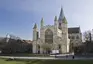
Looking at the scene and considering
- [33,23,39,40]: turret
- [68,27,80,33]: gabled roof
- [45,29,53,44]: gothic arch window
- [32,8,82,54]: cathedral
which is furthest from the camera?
[68,27,80,33]: gabled roof

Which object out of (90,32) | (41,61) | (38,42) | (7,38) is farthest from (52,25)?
(41,61)

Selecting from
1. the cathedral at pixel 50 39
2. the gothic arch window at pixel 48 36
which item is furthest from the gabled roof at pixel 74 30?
the gothic arch window at pixel 48 36

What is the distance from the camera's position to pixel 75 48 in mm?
93625

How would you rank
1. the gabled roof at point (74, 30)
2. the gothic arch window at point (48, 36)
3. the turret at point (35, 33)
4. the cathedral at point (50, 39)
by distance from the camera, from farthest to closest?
the gabled roof at point (74, 30), the turret at point (35, 33), the gothic arch window at point (48, 36), the cathedral at point (50, 39)

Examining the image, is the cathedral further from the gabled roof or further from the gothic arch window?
the gabled roof

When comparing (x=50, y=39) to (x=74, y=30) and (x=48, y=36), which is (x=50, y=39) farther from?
(x=74, y=30)

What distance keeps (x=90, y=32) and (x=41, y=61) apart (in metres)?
46.0

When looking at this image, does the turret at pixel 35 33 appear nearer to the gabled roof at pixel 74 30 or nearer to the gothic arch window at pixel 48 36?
the gothic arch window at pixel 48 36

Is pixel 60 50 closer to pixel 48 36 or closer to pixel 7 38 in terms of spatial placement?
pixel 48 36

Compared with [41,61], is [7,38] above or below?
above

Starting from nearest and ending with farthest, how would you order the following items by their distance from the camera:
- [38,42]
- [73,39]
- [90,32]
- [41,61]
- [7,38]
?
[41,61], [90,32], [38,42], [7,38], [73,39]

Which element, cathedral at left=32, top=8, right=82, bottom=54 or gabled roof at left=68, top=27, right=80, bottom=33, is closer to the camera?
cathedral at left=32, top=8, right=82, bottom=54

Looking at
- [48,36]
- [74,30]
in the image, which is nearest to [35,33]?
[48,36]

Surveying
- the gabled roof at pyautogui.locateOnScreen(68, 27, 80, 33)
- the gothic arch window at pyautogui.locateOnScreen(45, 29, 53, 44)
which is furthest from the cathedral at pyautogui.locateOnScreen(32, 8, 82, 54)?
the gabled roof at pyautogui.locateOnScreen(68, 27, 80, 33)
